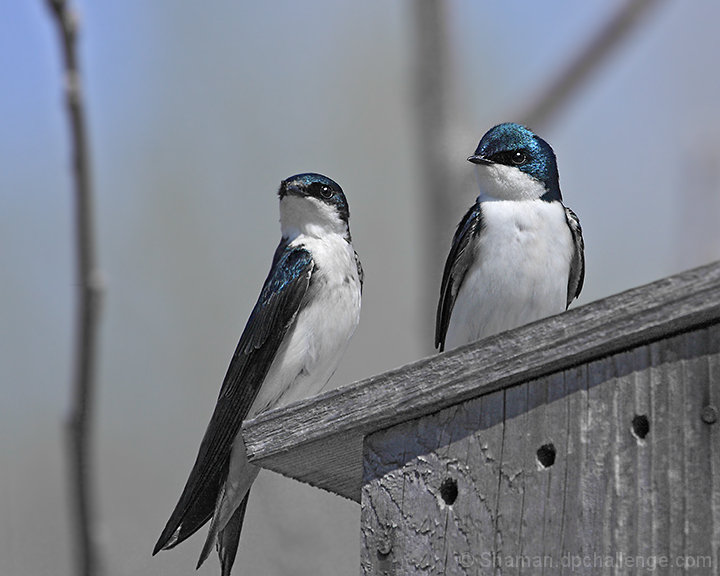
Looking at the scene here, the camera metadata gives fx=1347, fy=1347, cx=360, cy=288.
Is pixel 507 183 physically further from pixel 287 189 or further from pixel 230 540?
pixel 230 540

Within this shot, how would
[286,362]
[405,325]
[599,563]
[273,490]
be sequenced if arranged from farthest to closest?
[405,325], [273,490], [286,362], [599,563]

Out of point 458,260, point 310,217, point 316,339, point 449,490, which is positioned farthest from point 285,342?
point 449,490

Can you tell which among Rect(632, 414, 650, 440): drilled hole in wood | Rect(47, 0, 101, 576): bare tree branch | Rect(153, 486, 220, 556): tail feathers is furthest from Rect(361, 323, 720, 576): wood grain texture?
Rect(153, 486, 220, 556): tail feathers

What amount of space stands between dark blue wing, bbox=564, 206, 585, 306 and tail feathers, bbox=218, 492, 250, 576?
2.16ft

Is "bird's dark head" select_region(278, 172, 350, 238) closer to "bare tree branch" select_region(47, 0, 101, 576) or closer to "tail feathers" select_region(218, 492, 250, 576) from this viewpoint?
"tail feathers" select_region(218, 492, 250, 576)

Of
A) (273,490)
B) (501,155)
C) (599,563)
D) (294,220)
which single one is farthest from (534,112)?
(599,563)

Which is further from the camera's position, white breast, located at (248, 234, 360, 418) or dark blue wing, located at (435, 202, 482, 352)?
white breast, located at (248, 234, 360, 418)

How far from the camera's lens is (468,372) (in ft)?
5.31

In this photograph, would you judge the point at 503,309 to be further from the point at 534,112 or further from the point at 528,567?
the point at 528,567

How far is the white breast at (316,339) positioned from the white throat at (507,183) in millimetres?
398

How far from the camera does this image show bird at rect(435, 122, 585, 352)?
7.06ft

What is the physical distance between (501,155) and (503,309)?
0.89 feet

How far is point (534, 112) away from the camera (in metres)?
2.36

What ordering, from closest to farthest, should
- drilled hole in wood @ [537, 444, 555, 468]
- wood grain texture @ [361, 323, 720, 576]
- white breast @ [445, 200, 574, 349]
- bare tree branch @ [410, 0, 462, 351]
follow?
wood grain texture @ [361, 323, 720, 576] → drilled hole in wood @ [537, 444, 555, 468] → white breast @ [445, 200, 574, 349] → bare tree branch @ [410, 0, 462, 351]
